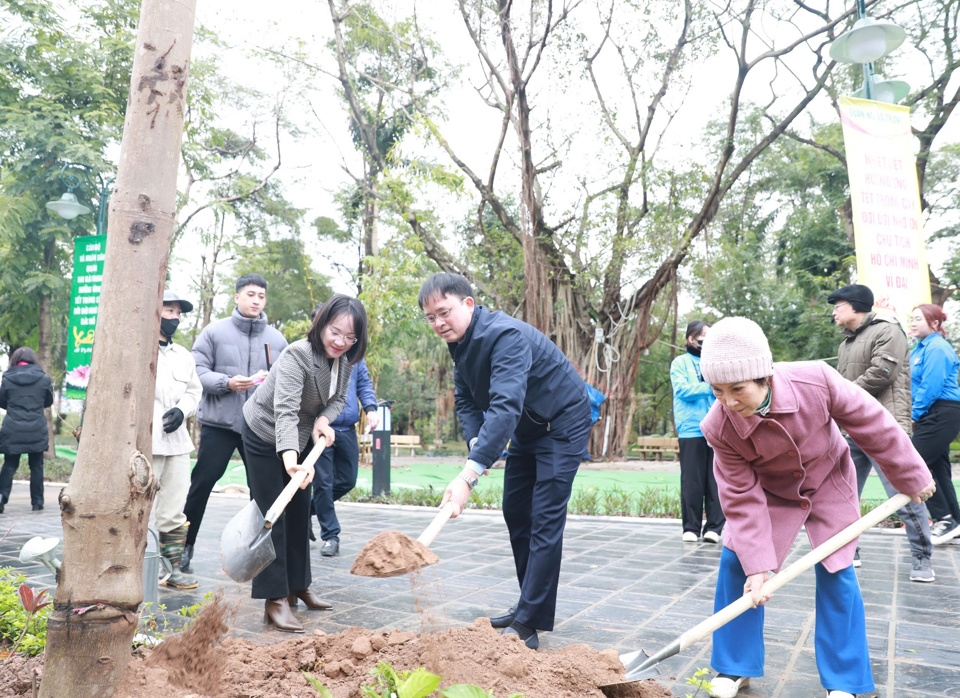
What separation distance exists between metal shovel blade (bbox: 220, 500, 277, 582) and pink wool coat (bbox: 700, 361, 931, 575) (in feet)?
6.67

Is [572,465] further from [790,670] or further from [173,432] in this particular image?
[173,432]

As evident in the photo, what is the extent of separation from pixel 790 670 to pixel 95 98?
16.1m

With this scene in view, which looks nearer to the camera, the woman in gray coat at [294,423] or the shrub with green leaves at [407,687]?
the shrub with green leaves at [407,687]

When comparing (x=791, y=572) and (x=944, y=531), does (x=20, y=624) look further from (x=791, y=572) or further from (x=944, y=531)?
(x=944, y=531)

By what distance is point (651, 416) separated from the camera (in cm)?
3081

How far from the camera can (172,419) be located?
487cm

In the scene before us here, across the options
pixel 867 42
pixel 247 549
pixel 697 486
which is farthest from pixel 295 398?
pixel 867 42

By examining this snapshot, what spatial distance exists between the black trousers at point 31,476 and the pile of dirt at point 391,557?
7592 millimetres

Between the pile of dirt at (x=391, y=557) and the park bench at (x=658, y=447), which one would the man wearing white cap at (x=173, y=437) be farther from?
the park bench at (x=658, y=447)

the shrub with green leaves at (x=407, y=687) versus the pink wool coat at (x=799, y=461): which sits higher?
the pink wool coat at (x=799, y=461)

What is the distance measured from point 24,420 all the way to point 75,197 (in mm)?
6370

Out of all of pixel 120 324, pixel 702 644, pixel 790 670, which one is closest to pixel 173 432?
pixel 120 324

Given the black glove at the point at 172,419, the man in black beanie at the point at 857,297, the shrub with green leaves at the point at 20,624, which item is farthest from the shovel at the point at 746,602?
the black glove at the point at 172,419

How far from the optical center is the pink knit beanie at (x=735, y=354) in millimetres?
2549
